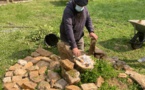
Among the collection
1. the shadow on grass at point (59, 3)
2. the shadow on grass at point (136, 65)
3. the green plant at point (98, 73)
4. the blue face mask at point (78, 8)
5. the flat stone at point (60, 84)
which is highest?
the blue face mask at point (78, 8)

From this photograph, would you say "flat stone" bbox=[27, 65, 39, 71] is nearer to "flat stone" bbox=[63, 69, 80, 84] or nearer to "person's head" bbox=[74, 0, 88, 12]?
"flat stone" bbox=[63, 69, 80, 84]

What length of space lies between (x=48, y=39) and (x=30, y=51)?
0.70 m

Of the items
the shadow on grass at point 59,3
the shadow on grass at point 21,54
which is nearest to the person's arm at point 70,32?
the shadow on grass at point 21,54

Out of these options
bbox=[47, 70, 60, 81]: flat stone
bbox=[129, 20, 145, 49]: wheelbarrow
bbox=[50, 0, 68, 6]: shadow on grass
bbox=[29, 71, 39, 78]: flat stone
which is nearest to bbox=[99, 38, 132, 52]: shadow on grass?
bbox=[129, 20, 145, 49]: wheelbarrow

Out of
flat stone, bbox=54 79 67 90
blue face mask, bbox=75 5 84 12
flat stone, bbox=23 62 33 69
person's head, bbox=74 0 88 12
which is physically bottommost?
flat stone, bbox=54 79 67 90

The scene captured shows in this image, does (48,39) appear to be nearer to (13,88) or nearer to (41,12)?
(13,88)

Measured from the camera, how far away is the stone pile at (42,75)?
5.27 m

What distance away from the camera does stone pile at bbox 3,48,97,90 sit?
527cm

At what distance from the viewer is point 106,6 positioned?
Answer: 12.5 metres

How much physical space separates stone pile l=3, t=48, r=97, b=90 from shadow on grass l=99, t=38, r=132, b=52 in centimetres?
221

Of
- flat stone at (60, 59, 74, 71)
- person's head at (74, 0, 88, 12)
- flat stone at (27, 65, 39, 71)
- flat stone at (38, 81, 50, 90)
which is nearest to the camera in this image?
person's head at (74, 0, 88, 12)

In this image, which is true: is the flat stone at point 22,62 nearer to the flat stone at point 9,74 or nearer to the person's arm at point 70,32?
the flat stone at point 9,74

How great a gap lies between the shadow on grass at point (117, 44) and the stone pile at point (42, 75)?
2.21 meters

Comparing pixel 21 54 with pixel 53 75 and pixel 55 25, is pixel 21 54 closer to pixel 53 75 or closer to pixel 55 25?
pixel 53 75
